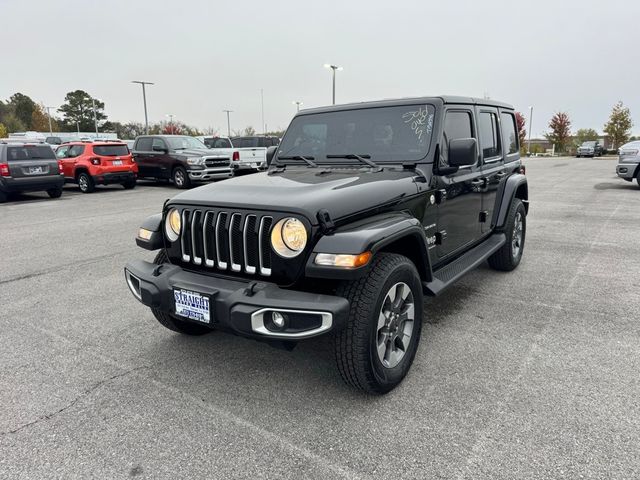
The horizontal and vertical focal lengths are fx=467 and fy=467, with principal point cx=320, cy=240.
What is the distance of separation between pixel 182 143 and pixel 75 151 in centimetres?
381

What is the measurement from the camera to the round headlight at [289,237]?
263 cm

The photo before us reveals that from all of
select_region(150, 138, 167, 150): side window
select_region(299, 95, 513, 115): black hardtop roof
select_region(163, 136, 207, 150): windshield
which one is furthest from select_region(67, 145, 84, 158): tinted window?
select_region(299, 95, 513, 115): black hardtop roof

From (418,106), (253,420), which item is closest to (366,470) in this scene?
(253,420)

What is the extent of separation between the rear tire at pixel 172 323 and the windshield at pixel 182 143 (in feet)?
44.1

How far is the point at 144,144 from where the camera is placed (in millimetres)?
16859

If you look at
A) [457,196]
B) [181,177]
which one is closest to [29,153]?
[181,177]

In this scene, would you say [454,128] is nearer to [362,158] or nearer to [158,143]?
[362,158]

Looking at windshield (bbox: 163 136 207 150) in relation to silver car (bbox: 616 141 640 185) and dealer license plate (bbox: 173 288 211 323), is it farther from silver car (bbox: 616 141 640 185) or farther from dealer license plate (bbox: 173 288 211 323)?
dealer license plate (bbox: 173 288 211 323)

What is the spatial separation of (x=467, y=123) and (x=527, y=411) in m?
2.64

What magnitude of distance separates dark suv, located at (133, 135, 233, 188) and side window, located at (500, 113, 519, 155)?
37.1 ft

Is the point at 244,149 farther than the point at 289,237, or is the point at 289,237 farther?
the point at 244,149

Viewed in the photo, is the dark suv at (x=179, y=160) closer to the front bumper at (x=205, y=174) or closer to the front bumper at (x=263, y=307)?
the front bumper at (x=205, y=174)

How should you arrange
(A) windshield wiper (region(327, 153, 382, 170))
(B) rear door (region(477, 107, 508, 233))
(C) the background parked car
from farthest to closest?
(C) the background parked car → (B) rear door (region(477, 107, 508, 233)) → (A) windshield wiper (region(327, 153, 382, 170))

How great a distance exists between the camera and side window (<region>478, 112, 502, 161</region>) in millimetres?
4700
